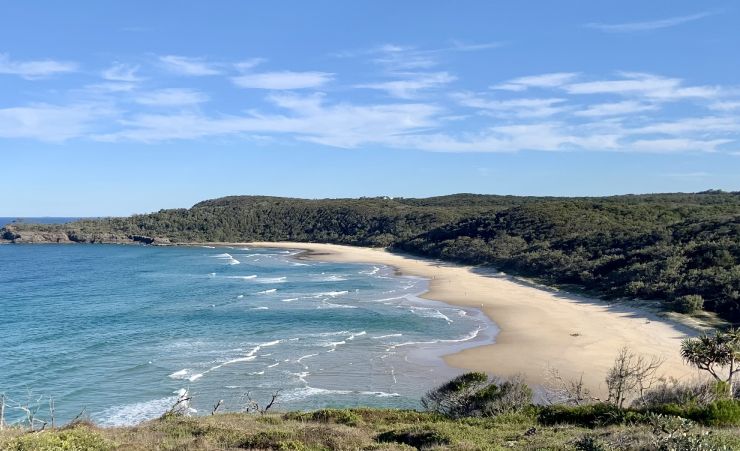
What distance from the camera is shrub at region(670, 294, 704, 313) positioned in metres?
39.6

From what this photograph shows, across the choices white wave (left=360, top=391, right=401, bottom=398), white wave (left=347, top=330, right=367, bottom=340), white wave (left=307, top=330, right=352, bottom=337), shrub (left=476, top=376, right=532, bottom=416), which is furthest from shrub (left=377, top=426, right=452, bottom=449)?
white wave (left=307, top=330, right=352, bottom=337)

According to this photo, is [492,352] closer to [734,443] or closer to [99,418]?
[99,418]

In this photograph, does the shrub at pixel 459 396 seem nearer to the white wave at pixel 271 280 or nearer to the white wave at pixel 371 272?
the white wave at pixel 271 280

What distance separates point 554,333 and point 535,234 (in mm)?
46096

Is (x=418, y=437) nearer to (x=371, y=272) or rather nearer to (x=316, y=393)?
(x=316, y=393)

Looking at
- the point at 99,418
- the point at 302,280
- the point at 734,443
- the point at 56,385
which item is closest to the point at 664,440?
the point at 734,443

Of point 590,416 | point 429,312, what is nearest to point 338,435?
point 590,416

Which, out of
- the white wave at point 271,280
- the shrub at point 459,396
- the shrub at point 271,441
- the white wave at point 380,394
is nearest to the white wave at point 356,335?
the white wave at point 380,394

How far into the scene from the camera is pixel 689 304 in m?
39.8

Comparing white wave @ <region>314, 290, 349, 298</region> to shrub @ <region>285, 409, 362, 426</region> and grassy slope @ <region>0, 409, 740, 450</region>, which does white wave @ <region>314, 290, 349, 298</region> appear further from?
grassy slope @ <region>0, 409, 740, 450</region>

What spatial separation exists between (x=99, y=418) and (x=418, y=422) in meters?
13.7

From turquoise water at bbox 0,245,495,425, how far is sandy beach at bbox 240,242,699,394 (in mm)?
2170

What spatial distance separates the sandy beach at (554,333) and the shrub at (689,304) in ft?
6.22

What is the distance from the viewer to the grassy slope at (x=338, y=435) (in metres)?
11.8
